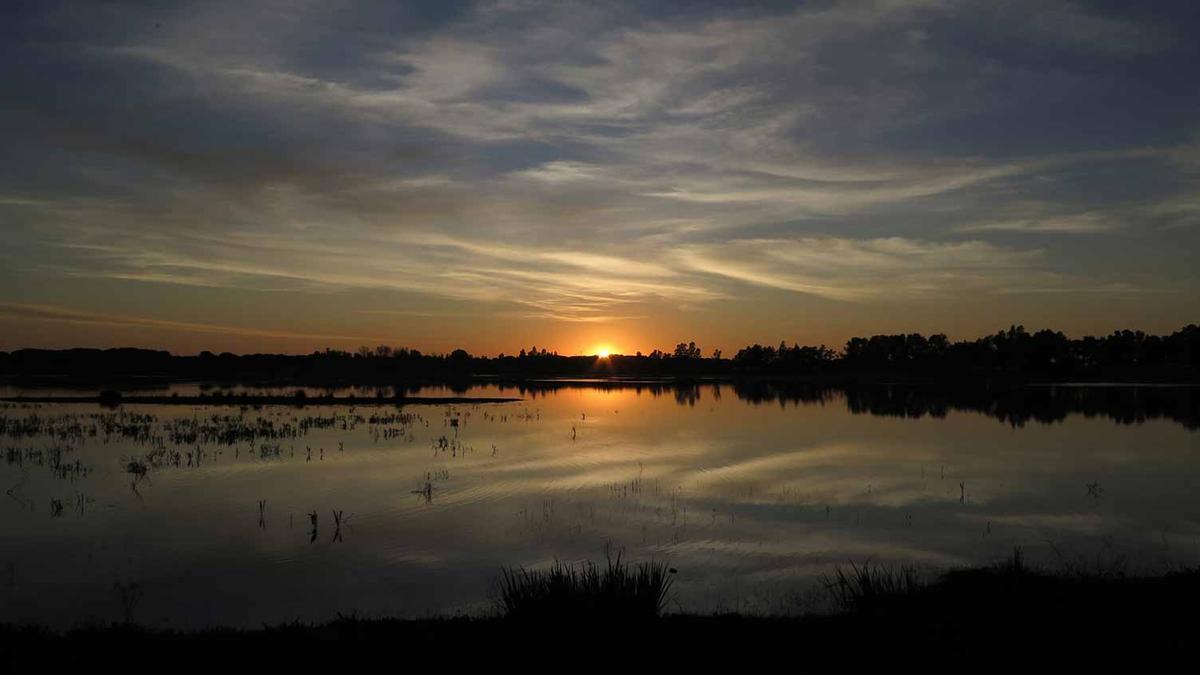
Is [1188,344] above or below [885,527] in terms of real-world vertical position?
above

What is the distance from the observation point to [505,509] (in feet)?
67.1

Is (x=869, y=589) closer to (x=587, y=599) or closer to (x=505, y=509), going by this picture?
(x=587, y=599)

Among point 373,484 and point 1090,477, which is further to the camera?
point 1090,477

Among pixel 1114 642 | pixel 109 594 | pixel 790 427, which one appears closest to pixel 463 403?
pixel 790 427

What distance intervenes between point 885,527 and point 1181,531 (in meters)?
6.44

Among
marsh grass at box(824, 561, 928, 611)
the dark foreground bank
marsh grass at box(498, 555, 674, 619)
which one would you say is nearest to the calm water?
marsh grass at box(824, 561, 928, 611)

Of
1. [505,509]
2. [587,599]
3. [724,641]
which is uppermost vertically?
[587,599]

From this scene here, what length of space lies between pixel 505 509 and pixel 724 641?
11.7 meters

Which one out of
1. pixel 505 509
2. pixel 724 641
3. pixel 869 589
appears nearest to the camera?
pixel 724 641

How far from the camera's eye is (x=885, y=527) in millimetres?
18578

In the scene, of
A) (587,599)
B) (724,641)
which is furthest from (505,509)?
(724,641)

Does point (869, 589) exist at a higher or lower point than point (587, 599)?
lower

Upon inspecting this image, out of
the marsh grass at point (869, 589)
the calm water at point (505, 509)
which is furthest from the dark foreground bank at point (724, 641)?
the calm water at point (505, 509)

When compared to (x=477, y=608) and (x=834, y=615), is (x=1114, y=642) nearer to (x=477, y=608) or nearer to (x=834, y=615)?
(x=834, y=615)
